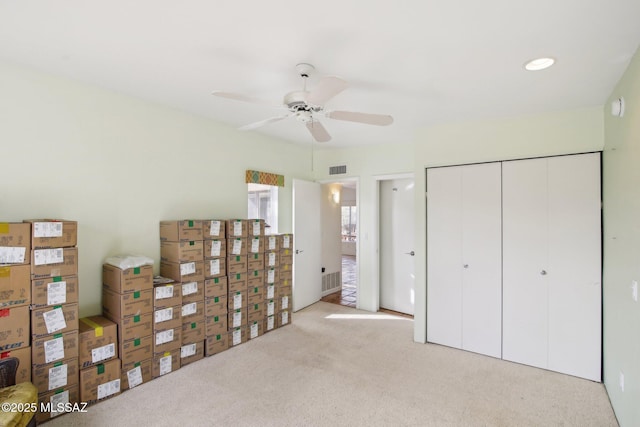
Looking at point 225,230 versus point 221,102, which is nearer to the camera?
point 221,102

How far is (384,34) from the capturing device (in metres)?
1.88

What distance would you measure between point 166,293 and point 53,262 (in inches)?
34.5

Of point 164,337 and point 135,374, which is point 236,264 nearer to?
point 164,337

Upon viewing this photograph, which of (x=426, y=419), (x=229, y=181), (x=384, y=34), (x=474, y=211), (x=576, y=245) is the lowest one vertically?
(x=426, y=419)

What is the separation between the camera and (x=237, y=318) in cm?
356

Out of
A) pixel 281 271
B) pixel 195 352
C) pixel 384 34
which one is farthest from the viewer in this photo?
pixel 281 271

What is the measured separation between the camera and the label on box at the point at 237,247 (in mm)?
3561

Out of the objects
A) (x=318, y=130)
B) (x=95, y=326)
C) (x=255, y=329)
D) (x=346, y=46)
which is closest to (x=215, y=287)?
(x=255, y=329)

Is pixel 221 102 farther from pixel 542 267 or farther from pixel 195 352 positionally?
pixel 542 267

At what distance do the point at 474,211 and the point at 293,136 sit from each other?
94.6 inches

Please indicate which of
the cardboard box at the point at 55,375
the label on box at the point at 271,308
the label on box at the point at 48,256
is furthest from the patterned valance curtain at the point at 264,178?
the cardboard box at the point at 55,375

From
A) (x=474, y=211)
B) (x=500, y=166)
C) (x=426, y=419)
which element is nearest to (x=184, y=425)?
(x=426, y=419)

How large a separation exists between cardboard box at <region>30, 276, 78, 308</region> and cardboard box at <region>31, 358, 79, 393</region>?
0.42 meters

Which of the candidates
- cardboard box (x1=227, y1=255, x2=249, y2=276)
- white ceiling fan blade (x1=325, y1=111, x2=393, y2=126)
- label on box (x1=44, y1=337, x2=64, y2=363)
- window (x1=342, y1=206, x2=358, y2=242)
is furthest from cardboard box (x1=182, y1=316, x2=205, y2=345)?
window (x1=342, y1=206, x2=358, y2=242)
